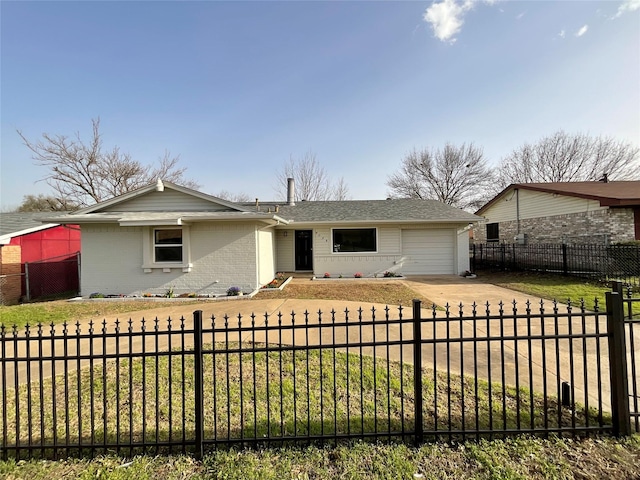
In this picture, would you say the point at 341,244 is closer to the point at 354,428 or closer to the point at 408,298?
the point at 408,298

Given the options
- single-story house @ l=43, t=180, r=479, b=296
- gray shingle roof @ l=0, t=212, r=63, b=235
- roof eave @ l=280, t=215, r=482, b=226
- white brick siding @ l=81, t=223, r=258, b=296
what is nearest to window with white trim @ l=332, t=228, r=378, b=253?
roof eave @ l=280, t=215, r=482, b=226

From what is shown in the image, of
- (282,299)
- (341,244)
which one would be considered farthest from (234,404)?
(341,244)

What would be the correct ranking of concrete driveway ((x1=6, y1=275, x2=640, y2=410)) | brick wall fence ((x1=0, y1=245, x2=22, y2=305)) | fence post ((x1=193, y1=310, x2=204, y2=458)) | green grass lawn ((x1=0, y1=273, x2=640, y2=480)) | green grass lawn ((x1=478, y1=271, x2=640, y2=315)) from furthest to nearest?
brick wall fence ((x1=0, y1=245, x2=22, y2=305)), green grass lawn ((x1=478, y1=271, x2=640, y2=315)), concrete driveway ((x1=6, y1=275, x2=640, y2=410)), fence post ((x1=193, y1=310, x2=204, y2=458)), green grass lawn ((x1=0, y1=273, x2=640, y2=480))

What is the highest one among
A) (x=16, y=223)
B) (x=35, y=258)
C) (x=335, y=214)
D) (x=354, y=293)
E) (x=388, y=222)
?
(x=335, y=214)

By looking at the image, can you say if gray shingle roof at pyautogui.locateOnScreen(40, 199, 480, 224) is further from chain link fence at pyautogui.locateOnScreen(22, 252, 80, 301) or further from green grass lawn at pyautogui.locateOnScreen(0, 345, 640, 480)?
green grass lawn at pyautogui.locateOnScreen(0, 345, 640, 480)

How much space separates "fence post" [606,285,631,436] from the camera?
2.74 m

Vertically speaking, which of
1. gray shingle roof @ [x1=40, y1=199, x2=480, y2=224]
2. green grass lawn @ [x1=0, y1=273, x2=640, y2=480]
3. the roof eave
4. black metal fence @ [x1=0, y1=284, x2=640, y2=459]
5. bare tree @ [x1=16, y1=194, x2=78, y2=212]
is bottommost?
green grass lawn @ [x1=0, y1=273, x2=640, y2=480]

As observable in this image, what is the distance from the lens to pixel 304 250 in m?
15.2

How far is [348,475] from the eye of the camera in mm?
2395

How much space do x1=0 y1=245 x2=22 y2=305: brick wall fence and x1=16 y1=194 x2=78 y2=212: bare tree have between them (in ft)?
62.8

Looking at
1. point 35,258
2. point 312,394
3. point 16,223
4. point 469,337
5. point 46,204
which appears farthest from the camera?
point 46,204

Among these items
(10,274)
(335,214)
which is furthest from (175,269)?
(335,214)

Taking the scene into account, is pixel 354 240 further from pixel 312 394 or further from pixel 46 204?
pixel 46 204

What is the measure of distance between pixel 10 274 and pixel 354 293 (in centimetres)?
1244
